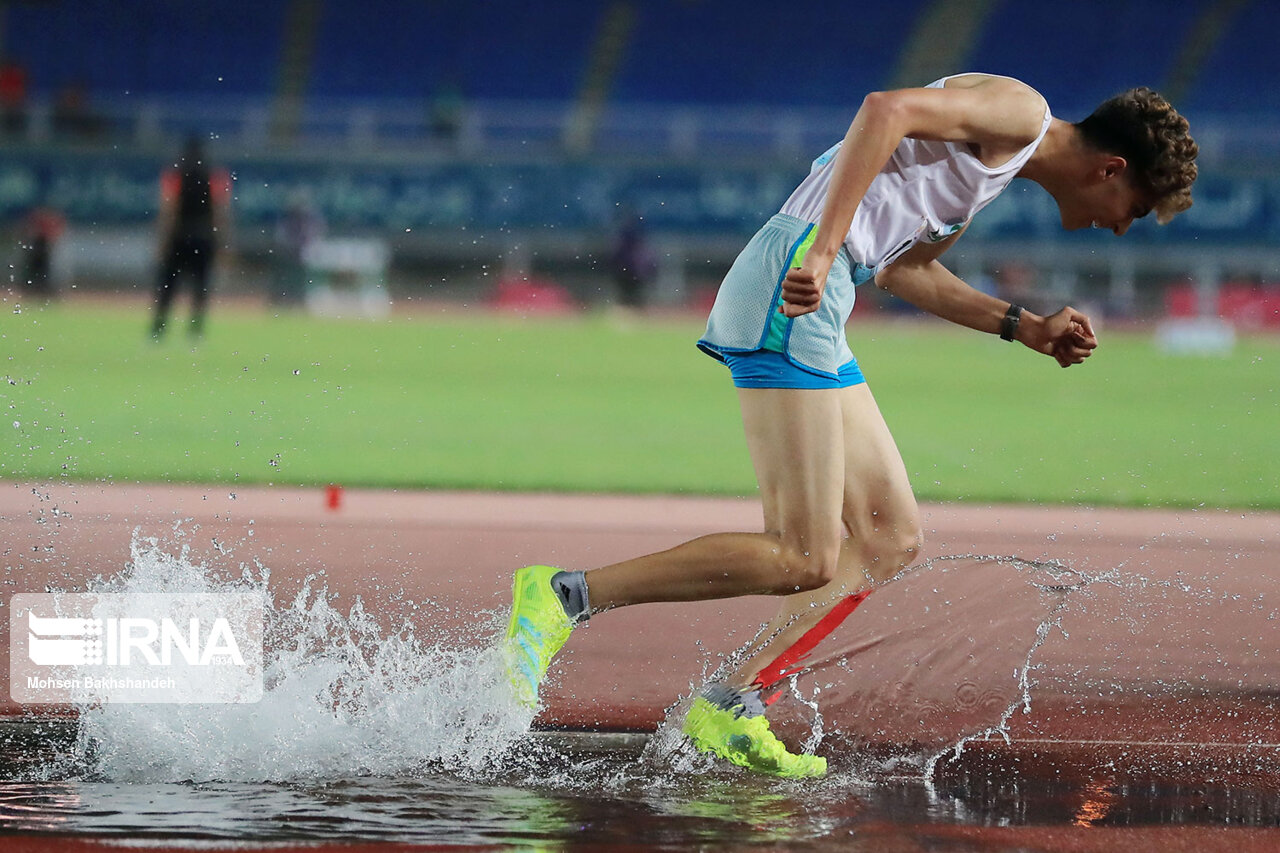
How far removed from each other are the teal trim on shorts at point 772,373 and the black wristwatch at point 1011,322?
0.75m

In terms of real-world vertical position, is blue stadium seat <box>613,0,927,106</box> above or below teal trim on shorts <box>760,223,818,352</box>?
above

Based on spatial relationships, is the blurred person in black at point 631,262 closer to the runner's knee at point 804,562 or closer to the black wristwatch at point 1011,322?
the black wristwatch at point 1011,322

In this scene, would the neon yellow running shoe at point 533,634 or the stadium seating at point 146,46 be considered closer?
the neon yellow running shoe at point 533,634

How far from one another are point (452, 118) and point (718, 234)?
5.47 meters

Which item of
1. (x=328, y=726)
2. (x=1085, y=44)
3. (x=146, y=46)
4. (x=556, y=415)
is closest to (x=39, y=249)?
(x=146, y=46)

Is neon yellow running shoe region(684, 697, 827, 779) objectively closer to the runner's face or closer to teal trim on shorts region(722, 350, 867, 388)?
teal trim on shorts region(722, 350, 867, 388)

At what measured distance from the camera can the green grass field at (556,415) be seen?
33.2 ft

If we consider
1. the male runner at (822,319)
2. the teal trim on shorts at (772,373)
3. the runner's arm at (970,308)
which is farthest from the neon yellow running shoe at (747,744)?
the runner's arm at (970,308)

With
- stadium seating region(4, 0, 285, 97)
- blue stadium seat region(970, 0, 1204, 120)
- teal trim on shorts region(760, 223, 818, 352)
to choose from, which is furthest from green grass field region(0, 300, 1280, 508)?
blue stadium seat region(970, 0, 1204, 120)

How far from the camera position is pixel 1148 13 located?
119 ft

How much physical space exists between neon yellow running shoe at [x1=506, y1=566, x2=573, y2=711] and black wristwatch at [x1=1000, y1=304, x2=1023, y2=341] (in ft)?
4.93

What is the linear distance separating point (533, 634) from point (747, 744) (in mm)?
615

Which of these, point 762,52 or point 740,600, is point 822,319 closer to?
point 740,600

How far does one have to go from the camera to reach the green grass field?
10.1 metres
